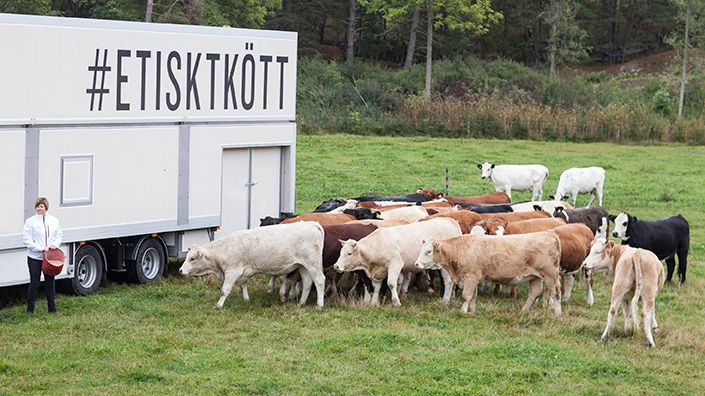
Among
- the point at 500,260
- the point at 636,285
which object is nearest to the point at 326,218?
the point at 500,260

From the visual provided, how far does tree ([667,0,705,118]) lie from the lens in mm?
50969

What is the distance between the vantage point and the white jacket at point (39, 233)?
15758 mm

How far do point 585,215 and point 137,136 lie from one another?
800cm

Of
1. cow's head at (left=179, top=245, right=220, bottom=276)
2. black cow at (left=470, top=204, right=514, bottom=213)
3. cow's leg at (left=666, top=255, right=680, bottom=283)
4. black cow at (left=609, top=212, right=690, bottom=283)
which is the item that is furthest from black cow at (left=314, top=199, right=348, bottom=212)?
cow's leg at (left=666, top=255, right=680, bottom=283)

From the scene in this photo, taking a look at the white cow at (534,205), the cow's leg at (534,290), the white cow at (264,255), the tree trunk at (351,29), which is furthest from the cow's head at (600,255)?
the tree trunk at (351,29)

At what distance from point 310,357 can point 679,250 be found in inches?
329

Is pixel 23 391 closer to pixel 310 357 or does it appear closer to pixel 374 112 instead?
pixel 310 357

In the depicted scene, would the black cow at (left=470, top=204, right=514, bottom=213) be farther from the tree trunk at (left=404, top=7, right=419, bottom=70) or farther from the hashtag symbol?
the tree trunk at (left=404, top=7, right=419, bottom=70)

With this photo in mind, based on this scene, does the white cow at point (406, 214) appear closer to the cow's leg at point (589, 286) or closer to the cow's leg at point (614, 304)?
the cow's leg at point (589, 286)

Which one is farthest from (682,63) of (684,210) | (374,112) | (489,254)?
(489,254)

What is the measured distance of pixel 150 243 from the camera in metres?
18.8

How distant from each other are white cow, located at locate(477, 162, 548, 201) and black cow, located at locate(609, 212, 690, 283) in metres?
9.98

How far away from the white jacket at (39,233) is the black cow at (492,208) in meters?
8.13

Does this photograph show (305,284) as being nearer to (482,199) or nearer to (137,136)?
(137,136)
